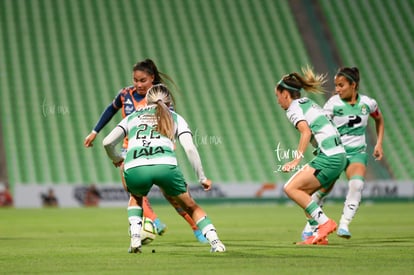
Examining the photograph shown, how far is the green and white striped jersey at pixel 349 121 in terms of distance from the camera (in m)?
11.5

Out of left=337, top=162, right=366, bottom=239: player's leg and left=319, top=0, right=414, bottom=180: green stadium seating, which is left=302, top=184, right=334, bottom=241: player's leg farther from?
left=319, top=0, right=414, bottom=180: green stadium seating

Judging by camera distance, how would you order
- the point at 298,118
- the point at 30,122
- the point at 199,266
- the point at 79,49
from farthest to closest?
the point at 79,49 → the point at 30,122 → the point at 298,118 → the point at 199,266

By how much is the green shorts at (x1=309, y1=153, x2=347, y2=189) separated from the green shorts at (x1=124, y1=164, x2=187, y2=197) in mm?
2125

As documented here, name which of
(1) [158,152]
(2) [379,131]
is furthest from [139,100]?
(2) [379,131]

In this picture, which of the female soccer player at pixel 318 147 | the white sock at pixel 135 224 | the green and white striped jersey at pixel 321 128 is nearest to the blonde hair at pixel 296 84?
→ the female soccer player at pixel 318 147

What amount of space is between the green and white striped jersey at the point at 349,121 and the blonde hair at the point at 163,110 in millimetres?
3248

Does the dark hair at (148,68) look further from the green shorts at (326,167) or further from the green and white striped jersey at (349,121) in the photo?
the green and white striped jersey at (349,121)

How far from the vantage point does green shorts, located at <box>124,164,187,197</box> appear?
8.59 meters

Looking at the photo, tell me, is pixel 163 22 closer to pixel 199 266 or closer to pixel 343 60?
pixel 343 60

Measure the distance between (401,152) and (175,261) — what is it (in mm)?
22844

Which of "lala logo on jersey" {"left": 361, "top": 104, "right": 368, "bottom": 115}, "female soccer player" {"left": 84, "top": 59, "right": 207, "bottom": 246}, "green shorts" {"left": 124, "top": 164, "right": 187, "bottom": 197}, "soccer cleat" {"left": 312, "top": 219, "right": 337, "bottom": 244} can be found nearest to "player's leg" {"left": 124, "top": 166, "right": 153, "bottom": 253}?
"green shorts" {"left": 124, "top": 164, "right": 187, "bottom": 197}

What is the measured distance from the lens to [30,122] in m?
29.6

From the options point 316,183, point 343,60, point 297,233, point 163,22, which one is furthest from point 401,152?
point 316,183

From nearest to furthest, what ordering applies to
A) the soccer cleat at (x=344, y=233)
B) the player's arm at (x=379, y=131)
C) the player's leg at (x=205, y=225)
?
the player's leg at (x=205, y=225) → the soccer cleat at (x=344, y=233) → the player's arm at (x=379, y=131)
